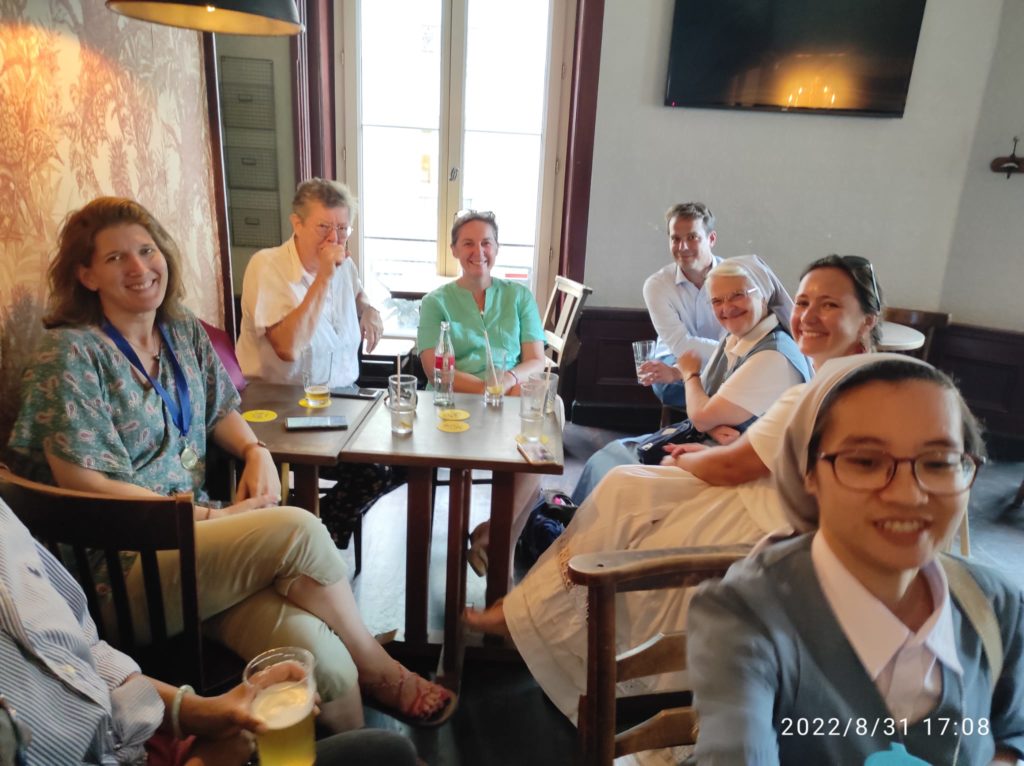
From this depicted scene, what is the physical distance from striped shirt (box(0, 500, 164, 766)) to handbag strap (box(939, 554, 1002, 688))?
1.14 m

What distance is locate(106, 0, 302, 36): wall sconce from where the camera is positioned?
4.85ft

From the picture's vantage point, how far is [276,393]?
207cm

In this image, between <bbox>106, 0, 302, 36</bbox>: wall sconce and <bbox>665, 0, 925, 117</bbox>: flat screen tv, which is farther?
<bbox>665, 0, 925, 117</bbox>: flat screen tv

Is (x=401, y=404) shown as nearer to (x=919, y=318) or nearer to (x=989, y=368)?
(x=919, y=318)

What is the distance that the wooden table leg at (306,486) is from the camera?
172cm

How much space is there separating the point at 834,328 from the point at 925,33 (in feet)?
9.37

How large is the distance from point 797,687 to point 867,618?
A: 12cm

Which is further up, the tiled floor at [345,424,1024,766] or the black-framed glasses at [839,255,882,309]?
the black-framed glasses at [839,255,882,309]

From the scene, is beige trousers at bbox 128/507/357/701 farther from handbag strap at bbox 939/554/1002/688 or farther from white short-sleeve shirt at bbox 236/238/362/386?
handbag strap at bbox 939/554/1002/688

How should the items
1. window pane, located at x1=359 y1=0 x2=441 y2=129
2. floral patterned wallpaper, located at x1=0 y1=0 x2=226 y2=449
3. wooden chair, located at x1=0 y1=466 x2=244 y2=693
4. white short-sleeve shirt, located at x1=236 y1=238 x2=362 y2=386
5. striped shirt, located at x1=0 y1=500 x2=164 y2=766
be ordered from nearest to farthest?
1. striped shirt, located at x1=0 y1=500 x2=164 y2=766
2. wooden chair, located at x1=0 y1=466 x2=244 y2=693
3. floral patterned wallpaper, located at x1=0 y1=0 x2=226 y2=449
4. white short-sleeve shirt, located at x1=236 y1=238 x2=362 y2=386
5. window pane, located at x1=359 y1=0 x2=441 y2=129

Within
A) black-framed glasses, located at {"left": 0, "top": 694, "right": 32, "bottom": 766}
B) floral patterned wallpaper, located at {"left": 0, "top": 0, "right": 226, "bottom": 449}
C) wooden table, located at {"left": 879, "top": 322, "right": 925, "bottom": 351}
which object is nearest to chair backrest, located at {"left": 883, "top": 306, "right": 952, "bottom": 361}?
wooden table, located at {"left": 879, "top": 322, "right": 925, "bottom": 351}

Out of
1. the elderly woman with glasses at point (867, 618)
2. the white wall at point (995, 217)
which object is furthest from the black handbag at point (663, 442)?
the white wall at point (995, 217)

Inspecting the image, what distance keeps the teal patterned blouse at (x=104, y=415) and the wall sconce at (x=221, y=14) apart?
2.40 feet

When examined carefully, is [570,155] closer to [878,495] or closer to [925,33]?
[925,33]
